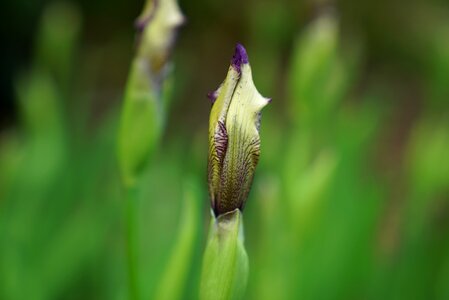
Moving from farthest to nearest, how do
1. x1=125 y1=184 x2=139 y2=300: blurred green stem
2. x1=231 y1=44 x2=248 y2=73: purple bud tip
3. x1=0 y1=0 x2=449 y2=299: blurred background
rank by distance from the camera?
x1=0 y1=0 x2=449 y2=299: blurred background
x1=125 y1=184 x2=139 y2=300: blurred green stem
x1=231 y1=44 x2=248 y2=73: purple bud tip

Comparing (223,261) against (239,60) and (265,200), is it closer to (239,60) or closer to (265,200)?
(239,60)

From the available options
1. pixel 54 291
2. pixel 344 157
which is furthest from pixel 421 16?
pixel 54 291

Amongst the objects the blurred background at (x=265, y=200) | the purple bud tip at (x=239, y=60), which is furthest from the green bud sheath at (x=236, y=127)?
the blurred background at (x=265, y=200)

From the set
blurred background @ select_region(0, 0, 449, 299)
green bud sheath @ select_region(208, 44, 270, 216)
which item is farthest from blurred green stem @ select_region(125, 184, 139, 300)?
green bud sheath @ select_region(208, 44, 270, 216)

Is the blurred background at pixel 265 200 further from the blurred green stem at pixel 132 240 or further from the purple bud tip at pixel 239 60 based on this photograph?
the purple bud tip at pixel 239 60

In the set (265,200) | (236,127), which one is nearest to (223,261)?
(236,127)

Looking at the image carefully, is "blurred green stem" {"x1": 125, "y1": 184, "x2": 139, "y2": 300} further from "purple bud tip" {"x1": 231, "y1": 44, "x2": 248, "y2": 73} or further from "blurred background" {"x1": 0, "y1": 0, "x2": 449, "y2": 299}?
"purple bud tip" {"x1": 231, "y1": 44, "x2": 248, "y2": 73}

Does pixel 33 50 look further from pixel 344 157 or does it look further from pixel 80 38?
pixel 344 157
